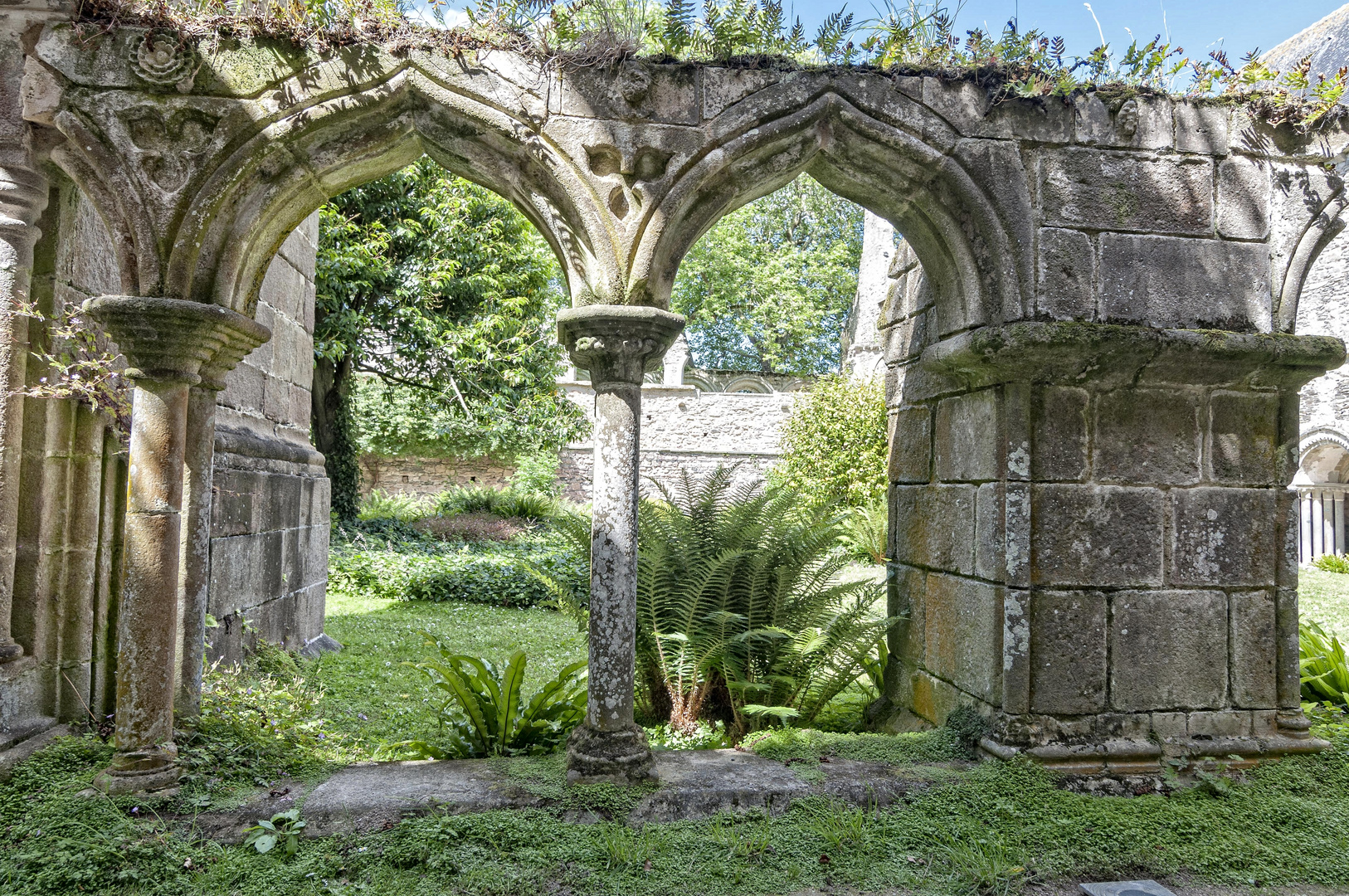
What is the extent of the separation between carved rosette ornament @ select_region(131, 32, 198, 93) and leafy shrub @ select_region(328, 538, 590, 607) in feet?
17.6

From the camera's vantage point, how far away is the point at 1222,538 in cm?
283

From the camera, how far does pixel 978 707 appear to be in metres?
2.85

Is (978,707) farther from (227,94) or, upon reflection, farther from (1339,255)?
(1339,255)

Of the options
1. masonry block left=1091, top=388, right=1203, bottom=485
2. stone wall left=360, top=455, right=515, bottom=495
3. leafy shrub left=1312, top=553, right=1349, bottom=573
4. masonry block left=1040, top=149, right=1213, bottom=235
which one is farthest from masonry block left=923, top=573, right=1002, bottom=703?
stone wall left=360, top=455, right=515, bottom=495

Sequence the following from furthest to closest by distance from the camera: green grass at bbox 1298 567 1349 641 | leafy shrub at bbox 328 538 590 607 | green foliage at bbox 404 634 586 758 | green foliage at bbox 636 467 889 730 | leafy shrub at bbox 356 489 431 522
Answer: leafy shrub at bbox 356 489 431 522
leafy shrub at bbox 328 538 590 607
green grass at bbox 1298 567 1349 641
green foliage at bbox 636 467 889 730
green foliage at bbox 404 634 586 758

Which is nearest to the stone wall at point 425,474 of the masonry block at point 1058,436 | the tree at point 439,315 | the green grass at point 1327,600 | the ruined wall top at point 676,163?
the tree at point 439,315

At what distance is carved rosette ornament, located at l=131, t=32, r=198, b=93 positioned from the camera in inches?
102

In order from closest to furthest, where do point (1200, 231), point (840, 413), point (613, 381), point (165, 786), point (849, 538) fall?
point (165, 786) → point (613, 381) → point (1200, 231) → point (849, 538) → point (840, 413)

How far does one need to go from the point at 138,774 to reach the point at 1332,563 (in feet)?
38.8

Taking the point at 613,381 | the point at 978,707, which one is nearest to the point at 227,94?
the point at 613,381

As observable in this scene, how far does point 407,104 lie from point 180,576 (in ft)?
6.24

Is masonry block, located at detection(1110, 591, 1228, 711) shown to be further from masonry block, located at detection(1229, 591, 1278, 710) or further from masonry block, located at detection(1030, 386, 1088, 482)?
masonry block, located at detection(1030, 386, 1088, 482)

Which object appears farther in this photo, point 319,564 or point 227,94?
point 319,564

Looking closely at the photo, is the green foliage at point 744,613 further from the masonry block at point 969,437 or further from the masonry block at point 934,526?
the masonry block at point 969,437
